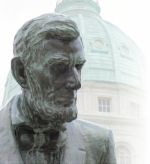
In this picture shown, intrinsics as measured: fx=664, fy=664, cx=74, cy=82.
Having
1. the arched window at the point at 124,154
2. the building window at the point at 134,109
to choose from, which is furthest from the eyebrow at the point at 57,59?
the building window at the point at 134,109

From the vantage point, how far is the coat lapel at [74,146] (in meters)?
1.40

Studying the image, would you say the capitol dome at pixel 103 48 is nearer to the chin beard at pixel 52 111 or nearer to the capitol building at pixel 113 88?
the capitol building at pixel 113 88

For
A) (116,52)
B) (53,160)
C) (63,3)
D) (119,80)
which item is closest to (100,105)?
(119,80)

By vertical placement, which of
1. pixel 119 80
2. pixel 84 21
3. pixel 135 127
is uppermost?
pixel 84 21

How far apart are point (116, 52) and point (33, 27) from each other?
163 feet

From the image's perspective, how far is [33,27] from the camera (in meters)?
1.34

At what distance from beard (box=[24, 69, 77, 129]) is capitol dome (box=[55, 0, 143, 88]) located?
43.6 meters

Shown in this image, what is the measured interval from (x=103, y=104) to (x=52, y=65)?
4470 centimetres

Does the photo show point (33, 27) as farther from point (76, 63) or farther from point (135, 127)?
point (135, 127)

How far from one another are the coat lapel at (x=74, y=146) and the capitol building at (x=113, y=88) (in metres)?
39.1

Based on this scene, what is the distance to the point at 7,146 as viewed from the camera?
4.46 feet

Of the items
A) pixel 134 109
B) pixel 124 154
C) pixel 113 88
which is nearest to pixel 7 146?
pixel 124 154

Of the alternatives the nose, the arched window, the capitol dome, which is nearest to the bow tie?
the nose

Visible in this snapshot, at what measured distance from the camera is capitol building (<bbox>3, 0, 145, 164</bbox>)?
44219 mm
